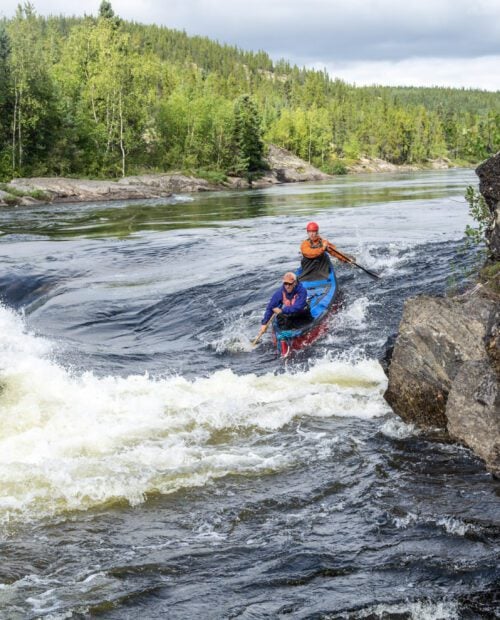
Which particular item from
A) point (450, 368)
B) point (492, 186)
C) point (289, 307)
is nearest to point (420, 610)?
point (450, 368)

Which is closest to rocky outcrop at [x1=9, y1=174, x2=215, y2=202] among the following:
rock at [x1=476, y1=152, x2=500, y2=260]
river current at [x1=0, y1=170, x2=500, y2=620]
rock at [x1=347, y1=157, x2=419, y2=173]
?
river current at [x1=0, y1=170, x2=500, y2=620]

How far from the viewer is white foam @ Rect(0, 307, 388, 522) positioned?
22.4 feet

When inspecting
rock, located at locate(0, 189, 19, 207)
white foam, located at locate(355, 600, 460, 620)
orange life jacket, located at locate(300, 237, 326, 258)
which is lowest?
white foam, located at locate(355, 600, 460, 620)

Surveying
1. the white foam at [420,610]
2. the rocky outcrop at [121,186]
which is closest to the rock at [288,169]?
the rocky outcrop at [121,186]

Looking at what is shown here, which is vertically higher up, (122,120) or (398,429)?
(122,120)

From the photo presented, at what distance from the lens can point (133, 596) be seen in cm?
502

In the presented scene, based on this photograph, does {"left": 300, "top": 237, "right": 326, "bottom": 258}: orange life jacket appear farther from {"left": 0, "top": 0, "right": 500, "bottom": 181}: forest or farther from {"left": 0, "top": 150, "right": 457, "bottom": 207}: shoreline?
{"left": 0, "top": 150, "right": 457, "bottom": 207}: shoreline

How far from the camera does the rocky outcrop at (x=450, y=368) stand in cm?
698

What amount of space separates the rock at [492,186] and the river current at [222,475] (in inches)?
93.7

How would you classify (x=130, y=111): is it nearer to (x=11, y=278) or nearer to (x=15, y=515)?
(x=11, y=278)

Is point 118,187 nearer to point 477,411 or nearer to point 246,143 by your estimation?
point 246,143

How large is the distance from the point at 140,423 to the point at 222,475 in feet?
5.81

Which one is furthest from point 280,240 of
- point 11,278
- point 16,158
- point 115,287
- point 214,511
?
point 16,158

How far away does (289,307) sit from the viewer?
476 inches
